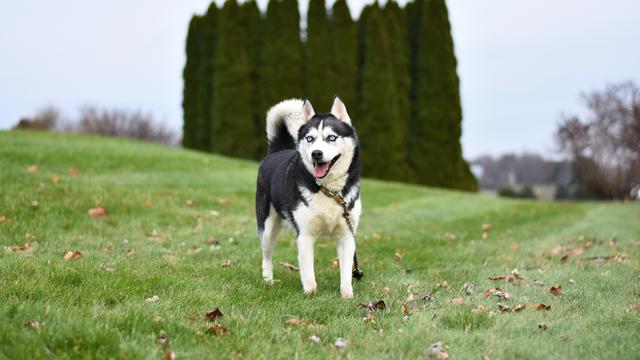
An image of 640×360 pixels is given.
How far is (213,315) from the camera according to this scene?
175 inches

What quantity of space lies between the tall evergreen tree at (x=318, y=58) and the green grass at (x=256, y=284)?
14.0 metres

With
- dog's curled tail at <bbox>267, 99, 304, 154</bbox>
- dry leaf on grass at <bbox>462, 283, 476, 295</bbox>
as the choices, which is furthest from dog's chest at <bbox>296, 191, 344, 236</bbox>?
dry leaf on grass at <bbox>462, 283, 476, 295</bbox>

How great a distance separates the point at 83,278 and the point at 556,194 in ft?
126

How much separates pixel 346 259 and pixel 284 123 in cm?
→ 182

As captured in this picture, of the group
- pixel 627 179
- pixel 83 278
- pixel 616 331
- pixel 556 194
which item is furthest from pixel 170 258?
pixel 556 194

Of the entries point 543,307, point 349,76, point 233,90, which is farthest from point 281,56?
point 543,307

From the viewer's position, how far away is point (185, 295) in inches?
199

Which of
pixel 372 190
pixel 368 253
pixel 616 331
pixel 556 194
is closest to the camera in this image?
pixel 616 331

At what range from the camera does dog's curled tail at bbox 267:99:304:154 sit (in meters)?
6.59

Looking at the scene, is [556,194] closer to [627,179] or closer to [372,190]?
[627,179]

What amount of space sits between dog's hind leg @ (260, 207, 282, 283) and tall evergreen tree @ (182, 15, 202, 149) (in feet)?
82.8

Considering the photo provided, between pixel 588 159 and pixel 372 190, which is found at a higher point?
pixel 588 159

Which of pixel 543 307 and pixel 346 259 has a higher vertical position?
pixel 346 259

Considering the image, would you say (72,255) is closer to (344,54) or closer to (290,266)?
(290,266)
